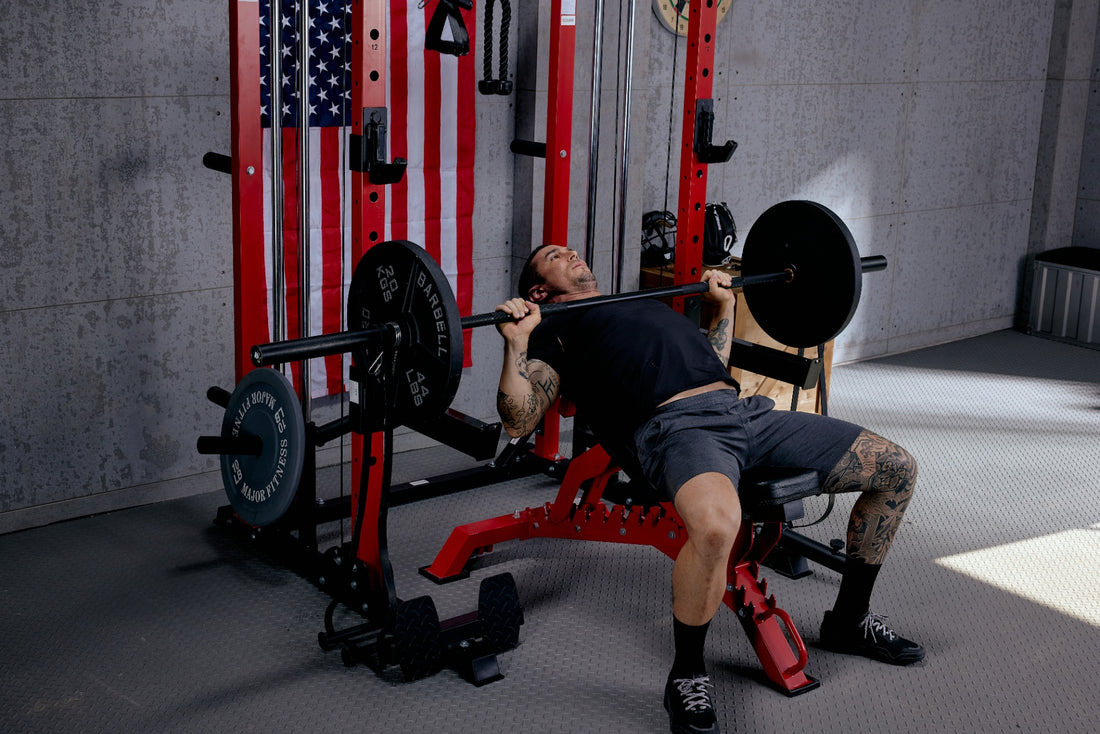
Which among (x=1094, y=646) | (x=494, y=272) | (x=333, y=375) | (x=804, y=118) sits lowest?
(x=1094, y=646)

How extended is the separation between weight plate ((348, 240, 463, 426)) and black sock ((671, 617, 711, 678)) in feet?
2.30

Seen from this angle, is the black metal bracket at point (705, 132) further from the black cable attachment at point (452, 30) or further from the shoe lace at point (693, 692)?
the shoe lace at point (693, 692)

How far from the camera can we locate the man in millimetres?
2490

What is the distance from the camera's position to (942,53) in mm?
5367

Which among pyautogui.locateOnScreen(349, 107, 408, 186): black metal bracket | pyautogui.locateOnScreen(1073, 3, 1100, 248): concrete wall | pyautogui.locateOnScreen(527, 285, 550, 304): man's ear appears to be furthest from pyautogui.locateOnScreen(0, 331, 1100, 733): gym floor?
pyautogui.locateOnScreen(1073, 3, 1100, 248): concrete wall

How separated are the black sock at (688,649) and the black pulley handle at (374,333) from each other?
76 cm

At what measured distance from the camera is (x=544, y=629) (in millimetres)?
2777

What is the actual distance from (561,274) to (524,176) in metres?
1.26

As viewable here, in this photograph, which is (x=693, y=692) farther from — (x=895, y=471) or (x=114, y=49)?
(x=114, y=49)

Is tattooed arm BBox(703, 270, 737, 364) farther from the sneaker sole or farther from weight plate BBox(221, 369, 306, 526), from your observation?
weight plate BBox(221, 369, 306, 526)

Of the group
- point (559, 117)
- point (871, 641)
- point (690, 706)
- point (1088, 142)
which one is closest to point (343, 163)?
point (559, 117)

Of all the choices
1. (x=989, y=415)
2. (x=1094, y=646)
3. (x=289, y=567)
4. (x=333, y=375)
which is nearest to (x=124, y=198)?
(x=333, y=375)

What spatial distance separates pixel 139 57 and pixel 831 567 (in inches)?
96.3

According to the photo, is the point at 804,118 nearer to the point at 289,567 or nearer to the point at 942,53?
the point at 942,53
